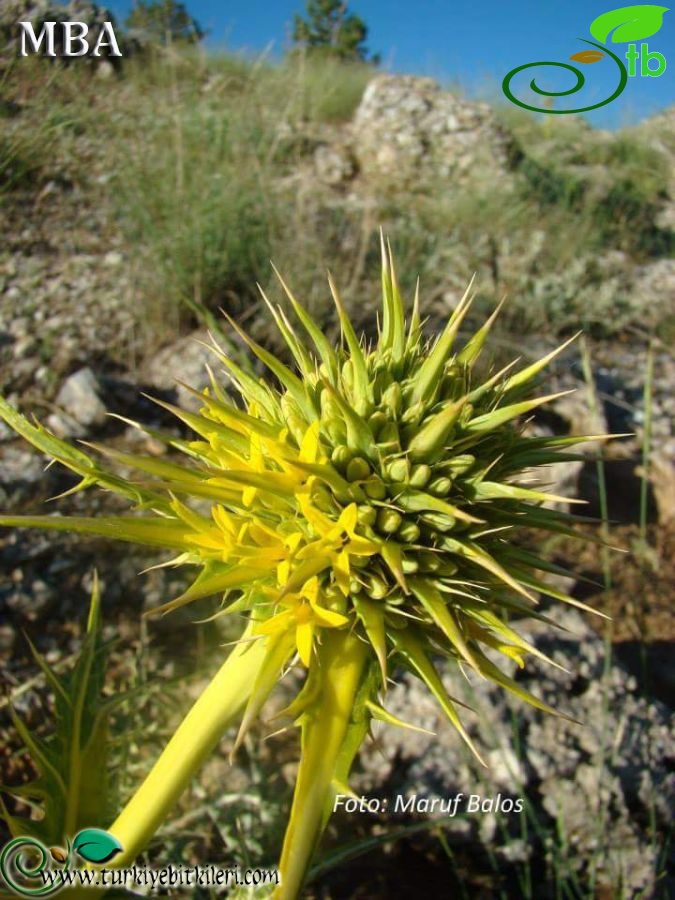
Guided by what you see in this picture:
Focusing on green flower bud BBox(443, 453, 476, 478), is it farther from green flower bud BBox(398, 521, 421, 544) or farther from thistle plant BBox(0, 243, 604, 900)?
green flower bud BBox(398, 521, 421, 544)

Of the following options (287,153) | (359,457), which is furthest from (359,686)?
(287,153)

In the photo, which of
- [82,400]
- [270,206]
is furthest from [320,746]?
[270,206]

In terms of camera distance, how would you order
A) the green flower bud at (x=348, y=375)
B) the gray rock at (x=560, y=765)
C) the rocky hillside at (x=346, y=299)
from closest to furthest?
the green flower bud at (x=348, y=375) < the gray rock at (x=560, y=765) < the rocky hillside at (x=346, y=299)

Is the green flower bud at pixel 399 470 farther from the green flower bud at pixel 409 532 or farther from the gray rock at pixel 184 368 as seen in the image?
the gray rock at pixel 184 368

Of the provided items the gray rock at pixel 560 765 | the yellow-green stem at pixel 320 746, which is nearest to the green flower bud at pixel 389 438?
the yellow-green stem at pixel 320 746

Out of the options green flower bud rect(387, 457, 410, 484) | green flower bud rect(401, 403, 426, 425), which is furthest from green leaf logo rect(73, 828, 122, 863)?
green flower bud rect(401, 403, 426, 425)

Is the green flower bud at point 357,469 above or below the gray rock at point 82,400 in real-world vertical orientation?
above

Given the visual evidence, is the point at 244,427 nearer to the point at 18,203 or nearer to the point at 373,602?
the point at 373,602
